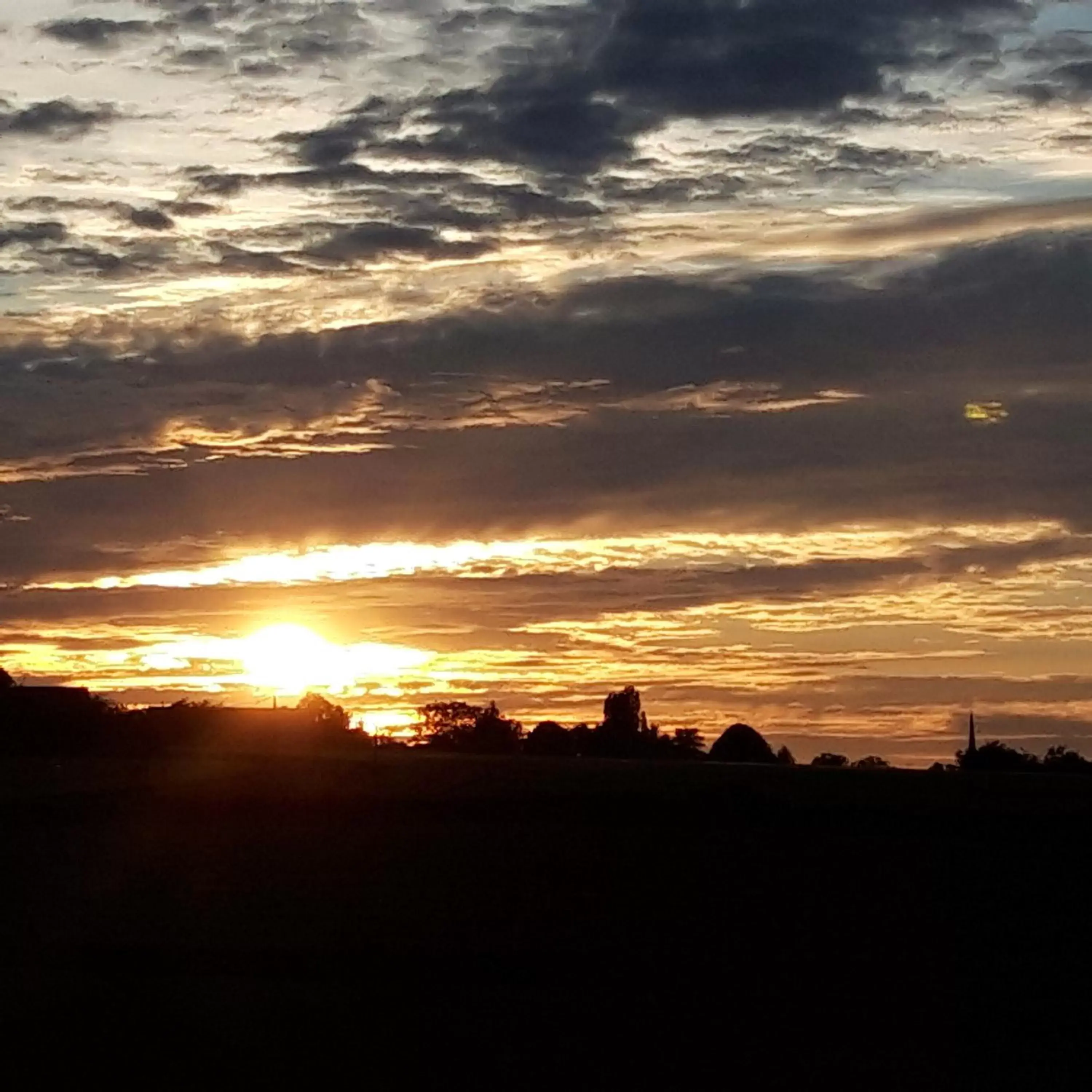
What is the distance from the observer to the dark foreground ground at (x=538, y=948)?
1719 centimetres

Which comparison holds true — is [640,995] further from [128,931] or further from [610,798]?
[610,798]

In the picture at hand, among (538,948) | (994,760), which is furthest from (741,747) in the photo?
(538,948)

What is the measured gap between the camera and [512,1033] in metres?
18.2

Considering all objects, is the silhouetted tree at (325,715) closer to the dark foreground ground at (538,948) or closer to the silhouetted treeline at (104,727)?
the silhouetted treeline at (104,727)

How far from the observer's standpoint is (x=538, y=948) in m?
23.9

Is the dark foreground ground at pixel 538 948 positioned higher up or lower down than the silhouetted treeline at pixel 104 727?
lower down

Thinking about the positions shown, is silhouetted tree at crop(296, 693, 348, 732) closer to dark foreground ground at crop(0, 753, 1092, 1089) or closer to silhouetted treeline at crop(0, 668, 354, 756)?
Answer: silhouetted treeline at crop(0, 668, 354, 756)

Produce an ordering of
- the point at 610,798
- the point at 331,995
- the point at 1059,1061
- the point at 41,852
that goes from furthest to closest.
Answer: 1. the point at 610,798
2. the point at 41,852
3. the point at 331,995
4. the point at 1059,1061

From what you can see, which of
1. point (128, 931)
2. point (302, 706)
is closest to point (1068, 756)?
point (302, 706)

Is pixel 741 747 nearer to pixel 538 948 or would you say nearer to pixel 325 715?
pixel 325 715

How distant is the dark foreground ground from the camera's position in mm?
17188

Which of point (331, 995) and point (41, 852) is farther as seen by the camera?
point (41, 852)

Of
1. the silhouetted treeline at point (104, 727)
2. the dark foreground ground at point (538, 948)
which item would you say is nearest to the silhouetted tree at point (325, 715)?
the silhouetted treeline at point (104, 727)

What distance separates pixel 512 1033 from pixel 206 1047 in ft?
9.70
